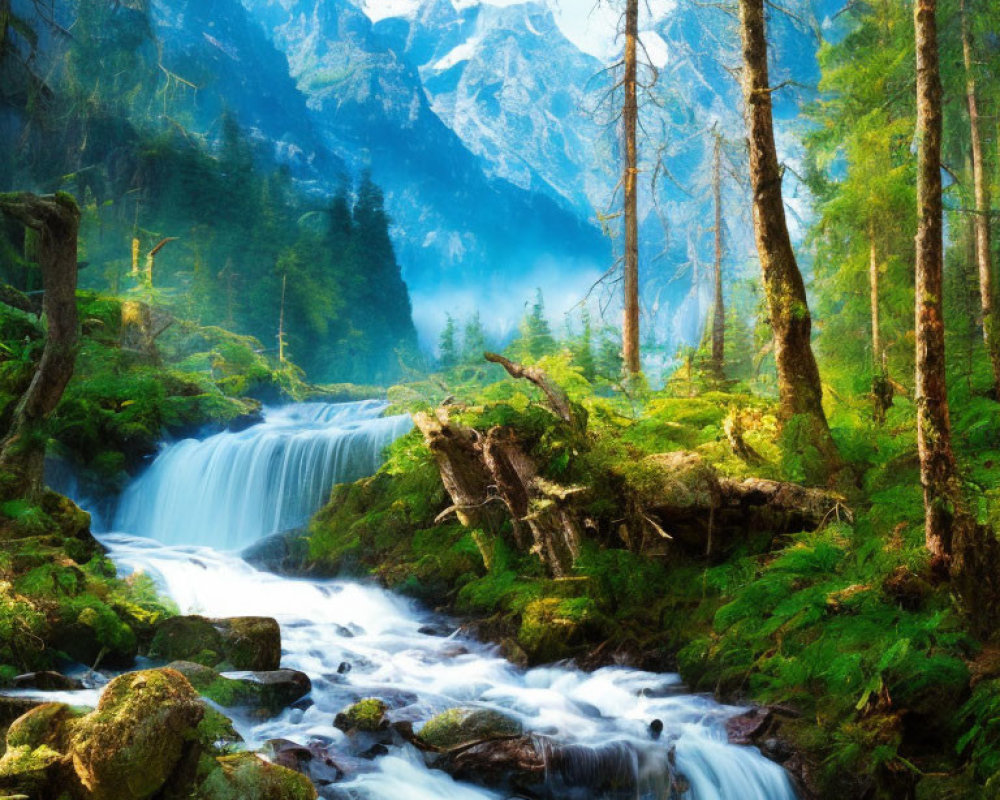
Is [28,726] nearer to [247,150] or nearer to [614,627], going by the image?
[614,627]

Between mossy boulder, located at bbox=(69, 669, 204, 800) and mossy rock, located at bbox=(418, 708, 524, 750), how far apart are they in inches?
82.0

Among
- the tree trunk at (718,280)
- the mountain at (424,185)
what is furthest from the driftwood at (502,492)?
the mountain at (424,185)

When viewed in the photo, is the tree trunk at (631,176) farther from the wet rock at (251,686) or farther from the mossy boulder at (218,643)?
the wet rock at (251,686)

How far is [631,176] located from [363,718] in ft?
31.7

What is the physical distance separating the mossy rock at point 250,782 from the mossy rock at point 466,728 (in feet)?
4.63

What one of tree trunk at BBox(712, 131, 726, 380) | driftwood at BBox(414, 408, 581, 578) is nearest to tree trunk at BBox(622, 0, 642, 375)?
tree trunk at BBox(712, 131, 726, 380)

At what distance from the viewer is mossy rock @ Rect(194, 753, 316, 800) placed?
357cm

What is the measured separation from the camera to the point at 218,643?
644cm

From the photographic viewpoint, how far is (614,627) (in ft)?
22.1

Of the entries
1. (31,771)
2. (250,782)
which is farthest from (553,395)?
(31,771)

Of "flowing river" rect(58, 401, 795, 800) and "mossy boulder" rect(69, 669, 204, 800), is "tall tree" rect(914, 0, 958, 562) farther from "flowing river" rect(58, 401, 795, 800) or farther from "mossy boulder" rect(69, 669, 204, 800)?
"mossy boulder" rect(69, 669, 204, 800)

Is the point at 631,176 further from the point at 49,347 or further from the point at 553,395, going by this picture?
the point at 49,347

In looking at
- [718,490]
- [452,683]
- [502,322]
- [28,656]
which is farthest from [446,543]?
[502,322]

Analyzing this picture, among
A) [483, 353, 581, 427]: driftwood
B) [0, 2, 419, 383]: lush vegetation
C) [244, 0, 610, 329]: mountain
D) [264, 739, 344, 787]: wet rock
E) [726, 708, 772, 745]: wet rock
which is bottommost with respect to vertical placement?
[264, 739, 344, 787]: wet rock
